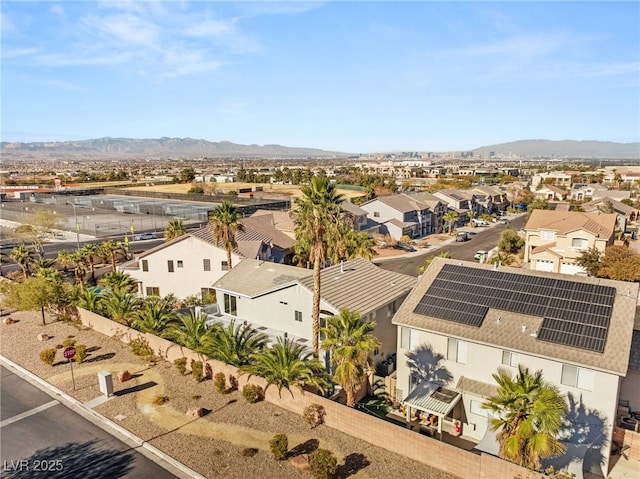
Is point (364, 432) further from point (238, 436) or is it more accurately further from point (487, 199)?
point (487, 199)

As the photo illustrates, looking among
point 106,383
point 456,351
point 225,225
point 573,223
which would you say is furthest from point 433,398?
point 573,223

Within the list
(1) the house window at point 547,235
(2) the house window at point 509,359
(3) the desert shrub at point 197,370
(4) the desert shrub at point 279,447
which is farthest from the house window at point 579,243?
(4) the desert shrub at point 279,447

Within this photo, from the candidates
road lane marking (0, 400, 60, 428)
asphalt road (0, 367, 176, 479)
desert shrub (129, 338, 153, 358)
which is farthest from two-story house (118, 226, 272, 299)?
asphalt road (0, 367, 176, 479)

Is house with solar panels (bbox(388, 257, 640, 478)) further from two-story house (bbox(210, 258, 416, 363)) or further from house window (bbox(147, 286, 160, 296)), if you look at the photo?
house window (bbox(147, 286, 160, 296))

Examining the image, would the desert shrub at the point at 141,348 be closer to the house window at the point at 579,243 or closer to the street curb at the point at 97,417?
the street curb at the point at 97,417

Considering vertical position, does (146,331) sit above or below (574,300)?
below

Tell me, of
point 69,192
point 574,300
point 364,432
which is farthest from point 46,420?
point 69,192
